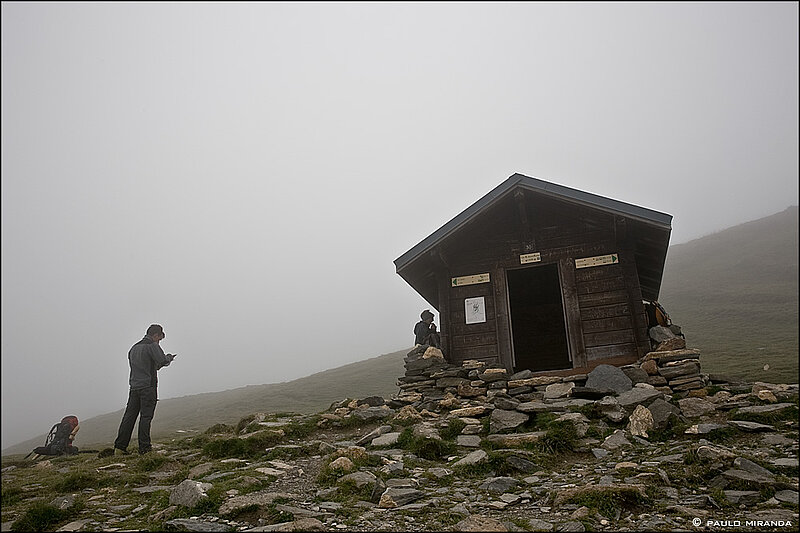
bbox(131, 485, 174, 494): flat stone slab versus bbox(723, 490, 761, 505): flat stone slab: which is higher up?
bbox(723, 490, 761, 505): flat stone slab

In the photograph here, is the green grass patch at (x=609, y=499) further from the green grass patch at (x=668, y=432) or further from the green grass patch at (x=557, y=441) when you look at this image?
the green grass patch at (x=668, y=432)

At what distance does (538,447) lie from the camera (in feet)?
23.3

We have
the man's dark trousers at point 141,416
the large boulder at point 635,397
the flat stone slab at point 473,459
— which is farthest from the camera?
the man's dark trousers at point 141,416

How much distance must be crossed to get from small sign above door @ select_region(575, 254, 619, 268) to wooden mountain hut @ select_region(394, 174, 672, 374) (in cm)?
2

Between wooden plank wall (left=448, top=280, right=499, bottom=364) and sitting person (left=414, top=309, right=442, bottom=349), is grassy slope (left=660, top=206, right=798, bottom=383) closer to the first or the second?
wooden plank wall (left=448, top=280, right=499, bottom=364)

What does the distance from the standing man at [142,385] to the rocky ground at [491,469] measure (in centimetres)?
66

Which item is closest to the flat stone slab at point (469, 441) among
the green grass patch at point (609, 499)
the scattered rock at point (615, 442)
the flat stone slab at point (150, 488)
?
the scattered rock at point (615, 442)

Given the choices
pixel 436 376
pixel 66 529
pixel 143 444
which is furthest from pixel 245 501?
pixel 436 376

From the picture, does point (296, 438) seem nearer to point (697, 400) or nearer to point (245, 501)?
point (245, 501)

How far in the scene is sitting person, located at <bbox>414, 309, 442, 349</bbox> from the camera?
1418 cm

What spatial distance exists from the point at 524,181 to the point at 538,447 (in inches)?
290

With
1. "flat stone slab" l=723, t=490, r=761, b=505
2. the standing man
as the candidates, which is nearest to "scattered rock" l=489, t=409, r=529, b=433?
"flat stone slab" l=723, t=490, r=761, b=505

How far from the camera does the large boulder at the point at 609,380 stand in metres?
10.0

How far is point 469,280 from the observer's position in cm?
1361
